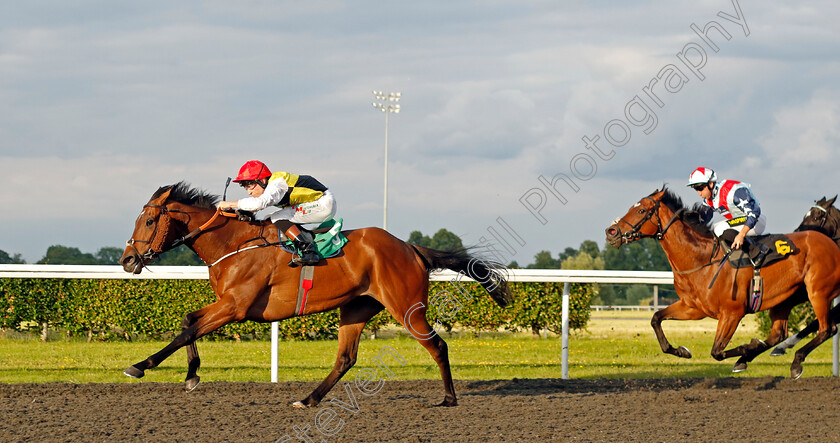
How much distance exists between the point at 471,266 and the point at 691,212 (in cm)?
186

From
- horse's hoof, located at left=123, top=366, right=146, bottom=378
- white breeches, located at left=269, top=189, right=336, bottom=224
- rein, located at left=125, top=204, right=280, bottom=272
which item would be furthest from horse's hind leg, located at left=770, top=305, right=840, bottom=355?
horse's hoof, located at left=123, top=366, right=146, bottom=378

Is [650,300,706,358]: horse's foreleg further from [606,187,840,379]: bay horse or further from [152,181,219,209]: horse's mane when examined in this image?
[152,181,219,209]: horse's mane

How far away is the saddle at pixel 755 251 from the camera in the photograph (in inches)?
253

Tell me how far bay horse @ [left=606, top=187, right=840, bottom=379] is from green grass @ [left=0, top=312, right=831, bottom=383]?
1.68 m

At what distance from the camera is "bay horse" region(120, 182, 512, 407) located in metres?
5.43

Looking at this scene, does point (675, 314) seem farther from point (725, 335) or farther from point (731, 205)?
point (731, 205)

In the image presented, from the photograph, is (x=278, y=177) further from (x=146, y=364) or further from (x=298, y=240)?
(x=146, y=364)

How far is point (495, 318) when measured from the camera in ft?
37.6

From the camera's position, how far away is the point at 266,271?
18.1ft

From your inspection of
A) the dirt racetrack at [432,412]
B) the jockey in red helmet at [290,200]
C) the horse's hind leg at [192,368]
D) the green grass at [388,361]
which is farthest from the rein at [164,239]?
the green grass at [388,361]

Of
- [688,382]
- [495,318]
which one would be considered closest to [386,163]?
[495,318]

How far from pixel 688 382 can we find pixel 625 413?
199 cm

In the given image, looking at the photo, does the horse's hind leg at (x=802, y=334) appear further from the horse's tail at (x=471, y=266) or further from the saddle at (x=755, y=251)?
the horse's tail at (x=471, y=266)

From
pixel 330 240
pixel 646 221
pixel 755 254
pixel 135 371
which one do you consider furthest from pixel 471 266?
pixel 135 371
